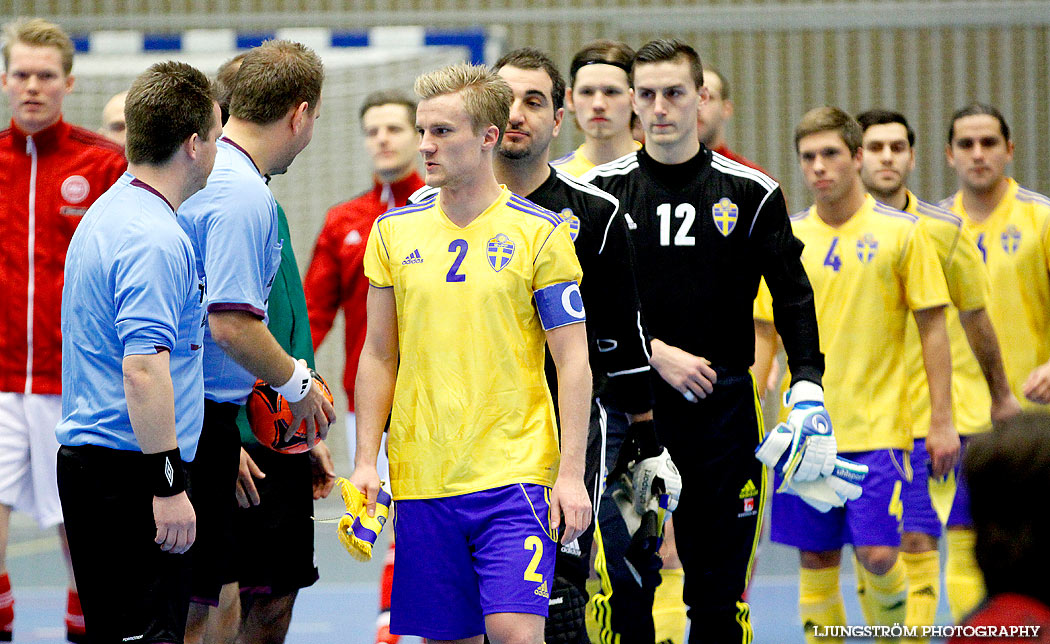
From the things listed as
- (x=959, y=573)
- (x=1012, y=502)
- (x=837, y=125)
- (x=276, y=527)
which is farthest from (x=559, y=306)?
(x=959, y=573)

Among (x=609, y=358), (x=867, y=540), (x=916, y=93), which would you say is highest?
(x=916, y=93)

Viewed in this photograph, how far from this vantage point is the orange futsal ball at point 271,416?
159 inches

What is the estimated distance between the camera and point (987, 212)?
256 inches

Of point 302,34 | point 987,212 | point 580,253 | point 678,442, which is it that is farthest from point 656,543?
point 302,34

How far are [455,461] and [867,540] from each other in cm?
250

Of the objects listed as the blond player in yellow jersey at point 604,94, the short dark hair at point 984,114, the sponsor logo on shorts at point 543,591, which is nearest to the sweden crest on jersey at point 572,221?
the sponsor logo on shorts at point 543,591

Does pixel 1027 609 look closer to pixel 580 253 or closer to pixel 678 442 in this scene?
pixel 580 253

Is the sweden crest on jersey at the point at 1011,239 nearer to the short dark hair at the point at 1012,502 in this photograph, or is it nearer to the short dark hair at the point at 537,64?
the short dark hair at the point at 537,64

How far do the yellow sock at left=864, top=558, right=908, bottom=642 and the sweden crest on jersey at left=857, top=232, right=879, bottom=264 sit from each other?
1.34 meters

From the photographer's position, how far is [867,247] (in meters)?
5.59

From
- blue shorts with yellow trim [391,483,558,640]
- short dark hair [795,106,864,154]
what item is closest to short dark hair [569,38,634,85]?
short dark hair [795,106,864,154]

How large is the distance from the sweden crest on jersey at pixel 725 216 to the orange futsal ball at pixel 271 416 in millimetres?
1600

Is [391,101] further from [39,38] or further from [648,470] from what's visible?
[648,470]

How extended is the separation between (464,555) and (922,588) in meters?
2.89
